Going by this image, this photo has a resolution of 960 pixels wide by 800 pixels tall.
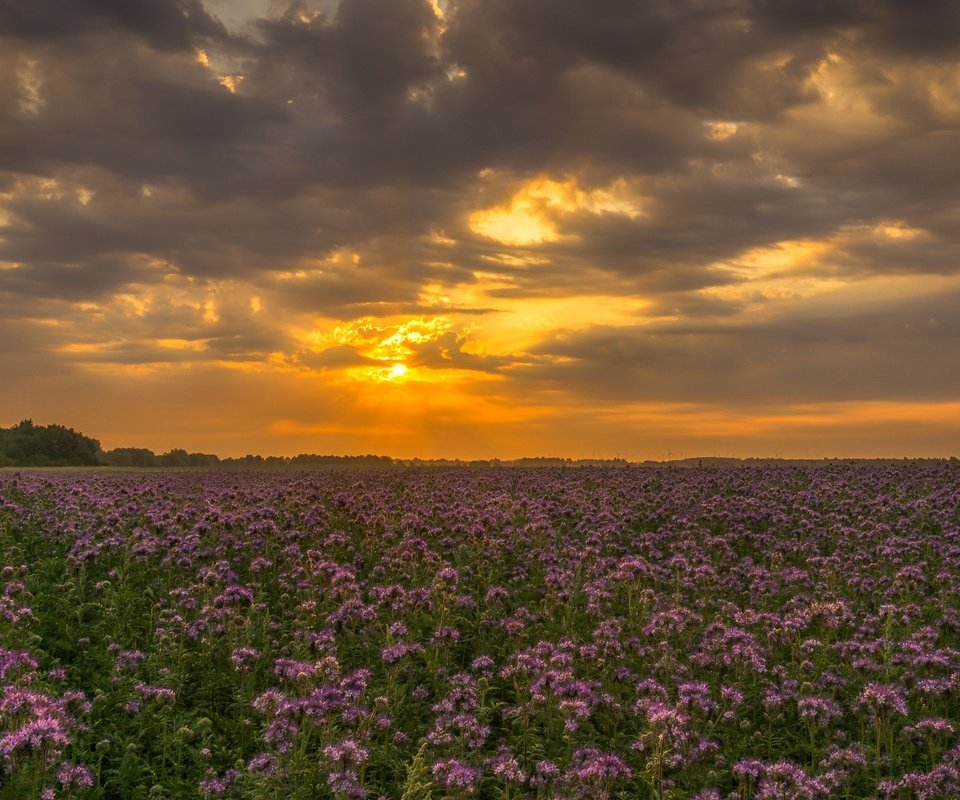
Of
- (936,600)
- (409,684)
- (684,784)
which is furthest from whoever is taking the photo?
(936,600)

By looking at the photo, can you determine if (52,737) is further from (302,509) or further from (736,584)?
(302,509)

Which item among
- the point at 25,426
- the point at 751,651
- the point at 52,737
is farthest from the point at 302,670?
the point at 25,426

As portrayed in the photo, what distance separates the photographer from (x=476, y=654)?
1272cm

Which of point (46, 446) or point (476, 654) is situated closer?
point (476, 654)

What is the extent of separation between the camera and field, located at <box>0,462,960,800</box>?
8.25 meters

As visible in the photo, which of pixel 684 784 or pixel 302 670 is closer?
pixel 684 784

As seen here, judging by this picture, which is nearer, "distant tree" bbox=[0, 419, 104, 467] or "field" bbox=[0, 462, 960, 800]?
"field" bbox=[0, 462, 960, 800]

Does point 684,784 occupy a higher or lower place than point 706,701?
lower

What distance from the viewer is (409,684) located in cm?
1125

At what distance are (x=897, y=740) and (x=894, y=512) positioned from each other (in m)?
13.6

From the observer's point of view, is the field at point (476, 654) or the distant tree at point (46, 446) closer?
the field at point (476, 654)

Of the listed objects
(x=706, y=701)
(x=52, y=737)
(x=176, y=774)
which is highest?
(x=52, y=737)

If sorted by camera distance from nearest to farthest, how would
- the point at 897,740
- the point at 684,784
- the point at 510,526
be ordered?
the point at 684,784 → the point at 897,740 → the point at 510,526

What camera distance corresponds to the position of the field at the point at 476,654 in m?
8.25
